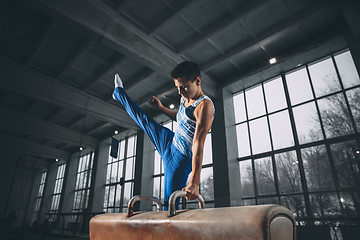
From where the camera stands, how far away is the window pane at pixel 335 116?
18.2 feet

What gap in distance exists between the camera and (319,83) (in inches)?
243

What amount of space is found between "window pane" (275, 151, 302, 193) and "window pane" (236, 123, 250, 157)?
103cm

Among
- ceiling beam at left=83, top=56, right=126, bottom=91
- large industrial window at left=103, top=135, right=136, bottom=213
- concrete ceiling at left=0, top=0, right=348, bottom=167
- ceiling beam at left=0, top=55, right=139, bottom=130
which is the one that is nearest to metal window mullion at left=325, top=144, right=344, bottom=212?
concrete ceiling at left=0, top=0, right=348, bottom=167

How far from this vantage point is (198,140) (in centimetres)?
136

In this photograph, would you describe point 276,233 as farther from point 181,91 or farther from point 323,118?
point 323,118

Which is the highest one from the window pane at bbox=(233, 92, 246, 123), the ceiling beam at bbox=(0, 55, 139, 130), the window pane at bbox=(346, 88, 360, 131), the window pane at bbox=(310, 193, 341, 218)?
the ceiling beam at bbox=(0, 55, 139, 130)

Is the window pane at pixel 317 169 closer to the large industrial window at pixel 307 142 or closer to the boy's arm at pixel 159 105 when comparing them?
the large industrial window at pixel 307 142

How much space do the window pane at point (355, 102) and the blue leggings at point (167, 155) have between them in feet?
18.7

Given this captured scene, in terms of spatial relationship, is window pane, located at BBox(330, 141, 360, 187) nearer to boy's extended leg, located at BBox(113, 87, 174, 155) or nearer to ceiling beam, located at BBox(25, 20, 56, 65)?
boy's extended leg, located at BBox(113, 87, 174, 155)

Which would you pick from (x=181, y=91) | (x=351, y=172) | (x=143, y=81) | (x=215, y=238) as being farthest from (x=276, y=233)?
(x=143, y=81)

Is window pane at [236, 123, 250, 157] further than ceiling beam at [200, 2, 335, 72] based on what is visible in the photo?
Yes

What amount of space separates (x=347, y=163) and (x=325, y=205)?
116cm

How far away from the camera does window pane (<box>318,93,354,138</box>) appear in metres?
5.55

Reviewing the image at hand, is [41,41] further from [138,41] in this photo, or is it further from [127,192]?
[127,192]
